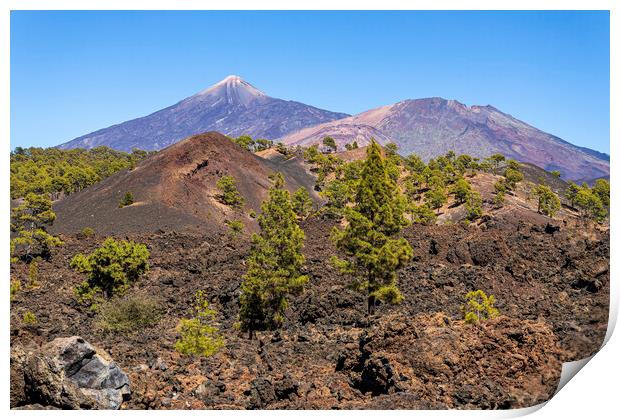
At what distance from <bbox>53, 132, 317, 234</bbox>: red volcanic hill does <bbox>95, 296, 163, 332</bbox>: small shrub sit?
2951 cm

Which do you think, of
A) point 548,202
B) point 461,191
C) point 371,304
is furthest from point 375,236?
point 461,191

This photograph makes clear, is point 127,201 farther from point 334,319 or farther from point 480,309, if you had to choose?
point 480,309

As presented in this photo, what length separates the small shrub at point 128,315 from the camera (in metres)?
25.9

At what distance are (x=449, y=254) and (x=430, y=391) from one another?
26.4m

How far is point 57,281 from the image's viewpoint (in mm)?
39312

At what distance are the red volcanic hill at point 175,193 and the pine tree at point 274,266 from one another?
3327cm

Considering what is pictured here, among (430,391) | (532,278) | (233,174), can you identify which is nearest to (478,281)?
(532,278)

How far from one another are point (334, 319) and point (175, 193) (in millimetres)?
44014

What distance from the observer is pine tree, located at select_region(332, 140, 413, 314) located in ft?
76.7

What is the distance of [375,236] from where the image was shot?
23.5 m

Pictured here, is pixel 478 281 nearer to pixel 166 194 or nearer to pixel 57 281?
pixel 57 281

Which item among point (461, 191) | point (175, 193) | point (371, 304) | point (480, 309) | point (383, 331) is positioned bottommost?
point (371, 304)

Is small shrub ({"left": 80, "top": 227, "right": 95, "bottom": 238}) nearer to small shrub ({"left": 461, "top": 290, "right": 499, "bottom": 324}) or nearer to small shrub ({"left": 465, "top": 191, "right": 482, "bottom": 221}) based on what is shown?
small shrub ({"left": 461, "top": 290, "right": 499, "bottom": 324})

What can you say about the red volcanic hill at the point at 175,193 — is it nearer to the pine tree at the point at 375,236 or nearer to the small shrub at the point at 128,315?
the small shrub at the point at 128,315
